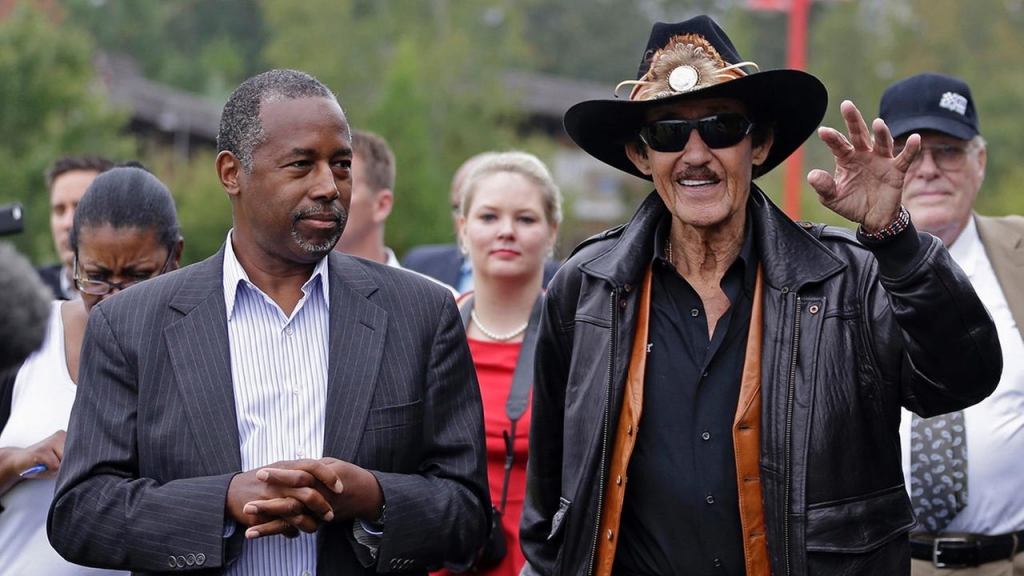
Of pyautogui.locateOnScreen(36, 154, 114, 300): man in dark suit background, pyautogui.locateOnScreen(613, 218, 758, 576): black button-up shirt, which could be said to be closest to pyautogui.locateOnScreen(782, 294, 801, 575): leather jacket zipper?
pyautogui.locateOnScreen(613, 218, 758, 576): black button-up shirt

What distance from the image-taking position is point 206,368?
3375mm

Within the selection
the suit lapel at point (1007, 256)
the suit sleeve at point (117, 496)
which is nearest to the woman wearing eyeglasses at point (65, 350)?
the suit sleeve at point (117, 496)

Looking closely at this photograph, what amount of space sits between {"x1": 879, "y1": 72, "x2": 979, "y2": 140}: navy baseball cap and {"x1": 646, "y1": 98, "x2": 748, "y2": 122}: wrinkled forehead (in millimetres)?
1651

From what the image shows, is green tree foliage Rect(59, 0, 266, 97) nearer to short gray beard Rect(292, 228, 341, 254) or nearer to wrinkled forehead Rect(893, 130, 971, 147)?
wrinkled forehead Rect(893, 130, 971, 147)

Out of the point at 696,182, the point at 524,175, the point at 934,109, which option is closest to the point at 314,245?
the point at 696,182

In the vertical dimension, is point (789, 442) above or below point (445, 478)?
above

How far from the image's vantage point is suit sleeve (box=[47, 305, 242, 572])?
10.5 ft

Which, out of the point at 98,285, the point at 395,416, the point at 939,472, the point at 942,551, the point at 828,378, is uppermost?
the point at 98,285

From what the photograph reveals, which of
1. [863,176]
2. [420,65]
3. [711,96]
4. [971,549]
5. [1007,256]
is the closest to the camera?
[863,176]

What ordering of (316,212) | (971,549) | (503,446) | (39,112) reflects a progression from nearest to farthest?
(316,212), (971,549), (503,446), (39,112)

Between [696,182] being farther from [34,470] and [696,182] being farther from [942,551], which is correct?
[34,470]

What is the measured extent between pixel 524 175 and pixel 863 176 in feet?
7.39

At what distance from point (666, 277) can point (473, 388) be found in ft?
2.29

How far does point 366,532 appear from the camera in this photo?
335cm
